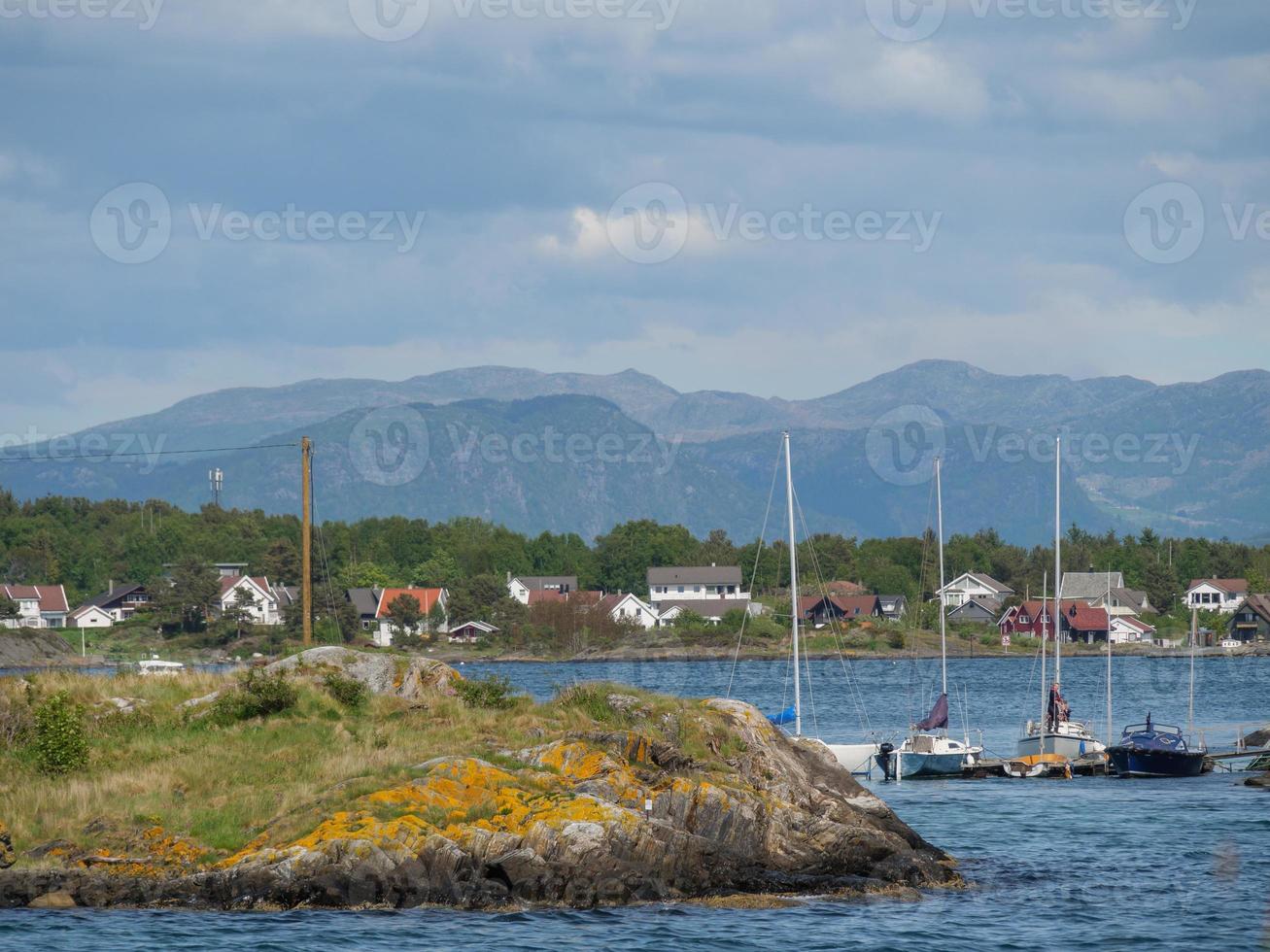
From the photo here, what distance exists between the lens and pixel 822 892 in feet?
102

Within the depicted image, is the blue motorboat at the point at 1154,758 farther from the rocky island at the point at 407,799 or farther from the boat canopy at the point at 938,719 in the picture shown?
the rocky island at the point at 407,799

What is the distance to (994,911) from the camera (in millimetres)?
30672

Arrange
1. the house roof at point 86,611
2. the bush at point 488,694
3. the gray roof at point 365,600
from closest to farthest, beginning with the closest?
the bush at point 488,694, the house roof at point 86,611, the gray roof at point 365,600

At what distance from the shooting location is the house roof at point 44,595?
182750 mm

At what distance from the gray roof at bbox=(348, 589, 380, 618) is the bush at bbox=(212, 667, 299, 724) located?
145 m

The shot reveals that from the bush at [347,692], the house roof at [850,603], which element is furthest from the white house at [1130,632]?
the bush at [347,692]

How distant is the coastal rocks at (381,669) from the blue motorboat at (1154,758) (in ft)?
102

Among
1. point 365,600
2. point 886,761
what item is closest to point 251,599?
point 365,600

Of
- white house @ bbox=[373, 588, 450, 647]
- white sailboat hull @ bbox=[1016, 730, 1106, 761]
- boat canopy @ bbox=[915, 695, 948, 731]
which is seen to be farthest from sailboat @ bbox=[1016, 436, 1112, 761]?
white house @ bbox=[373, 588, 450, 647]

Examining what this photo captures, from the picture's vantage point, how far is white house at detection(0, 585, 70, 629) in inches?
7072

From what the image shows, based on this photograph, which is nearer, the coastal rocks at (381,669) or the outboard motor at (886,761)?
the coastal rocks at (381,669)

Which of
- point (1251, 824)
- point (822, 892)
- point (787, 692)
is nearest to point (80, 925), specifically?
point (822, 892)

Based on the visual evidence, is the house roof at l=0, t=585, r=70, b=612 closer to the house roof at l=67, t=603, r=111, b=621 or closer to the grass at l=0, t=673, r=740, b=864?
the house roof at l=67, t=603, r=111, b=621

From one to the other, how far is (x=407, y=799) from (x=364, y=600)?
15964 cm
